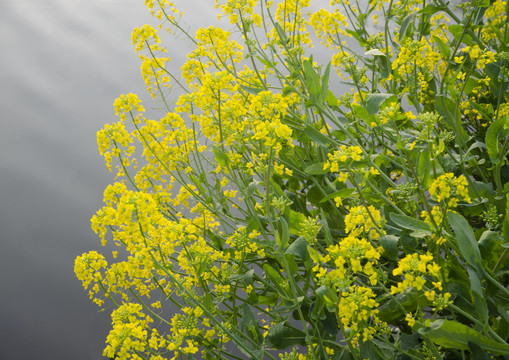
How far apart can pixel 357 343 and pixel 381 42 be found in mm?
956

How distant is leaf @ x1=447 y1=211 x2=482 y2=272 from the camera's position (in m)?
0.90

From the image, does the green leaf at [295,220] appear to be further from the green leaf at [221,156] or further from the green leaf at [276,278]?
the green leaf at [221,156]

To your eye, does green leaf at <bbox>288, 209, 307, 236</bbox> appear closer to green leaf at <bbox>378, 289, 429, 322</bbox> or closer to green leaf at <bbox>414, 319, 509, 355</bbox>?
green leaf at <bbox>378, 289, 429, 322</bbox>

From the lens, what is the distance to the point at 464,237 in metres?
0.90

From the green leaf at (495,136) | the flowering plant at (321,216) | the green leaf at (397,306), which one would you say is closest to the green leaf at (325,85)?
the flowering plant at (321,216)

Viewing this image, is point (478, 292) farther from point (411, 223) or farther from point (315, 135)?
point (315, 135)

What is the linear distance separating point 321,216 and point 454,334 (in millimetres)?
394

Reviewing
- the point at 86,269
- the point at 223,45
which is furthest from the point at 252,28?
the point at 86,269

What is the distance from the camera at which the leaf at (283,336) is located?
4.16ft

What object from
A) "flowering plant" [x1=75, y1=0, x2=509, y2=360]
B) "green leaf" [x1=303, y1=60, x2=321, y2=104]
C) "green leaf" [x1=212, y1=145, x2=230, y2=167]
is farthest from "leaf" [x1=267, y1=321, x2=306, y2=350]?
"green leaf" [x1=303, y1=60, x2=321, y2=104]

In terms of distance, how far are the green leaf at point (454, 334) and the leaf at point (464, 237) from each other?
13 centimetres

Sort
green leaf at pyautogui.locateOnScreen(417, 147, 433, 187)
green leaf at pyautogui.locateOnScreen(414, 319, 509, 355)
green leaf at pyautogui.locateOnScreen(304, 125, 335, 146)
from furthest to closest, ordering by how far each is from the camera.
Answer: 1. green leaf at pyautogui.locateOnScreen(304, 125, 335, 146)
2. green leaf at pyautogui.locateOnScreen(417, 147, 433, 187)
3. green leaf at pyautogui.locateOnScreen(414, 319, 509, 355)

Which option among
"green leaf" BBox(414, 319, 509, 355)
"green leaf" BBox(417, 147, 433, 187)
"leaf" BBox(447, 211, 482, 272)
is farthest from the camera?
"green leaf" BBox(417, 147, 433, 187)

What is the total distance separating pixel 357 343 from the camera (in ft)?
3.80
